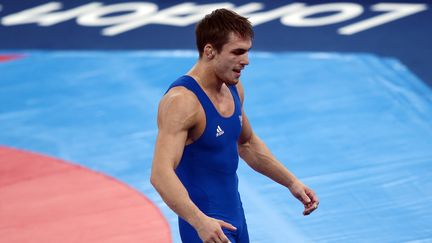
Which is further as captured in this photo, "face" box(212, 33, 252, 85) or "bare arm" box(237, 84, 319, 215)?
"bare arm" box(237, 84, 319, 215)

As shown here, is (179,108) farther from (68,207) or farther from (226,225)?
(68,207)

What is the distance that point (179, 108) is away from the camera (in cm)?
484

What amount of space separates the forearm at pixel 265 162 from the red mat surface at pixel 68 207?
166cm

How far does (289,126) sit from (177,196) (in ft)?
14.1

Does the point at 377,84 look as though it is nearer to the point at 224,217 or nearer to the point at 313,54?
the point at 313,54

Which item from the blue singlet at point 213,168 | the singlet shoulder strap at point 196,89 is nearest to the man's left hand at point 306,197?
the blue singlet at point 213,168

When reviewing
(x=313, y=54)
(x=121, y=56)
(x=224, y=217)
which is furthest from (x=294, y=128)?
(x=224, y=217)

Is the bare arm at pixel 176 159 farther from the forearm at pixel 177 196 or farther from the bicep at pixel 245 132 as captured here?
the bicep at pixel 245 132

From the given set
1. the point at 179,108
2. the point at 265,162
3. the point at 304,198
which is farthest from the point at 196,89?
the point at 304,198

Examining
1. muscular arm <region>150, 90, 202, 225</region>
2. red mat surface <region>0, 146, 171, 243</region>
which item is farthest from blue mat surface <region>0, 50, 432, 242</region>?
muscular arm <region>150, 90, 202, 225</region>

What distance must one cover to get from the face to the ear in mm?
22

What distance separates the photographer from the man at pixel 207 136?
4672mm

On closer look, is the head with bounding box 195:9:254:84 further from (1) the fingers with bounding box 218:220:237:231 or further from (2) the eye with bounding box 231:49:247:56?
(1) the fingers with bounding box 218:220:237:231

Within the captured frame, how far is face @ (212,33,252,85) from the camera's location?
16.0 feet
